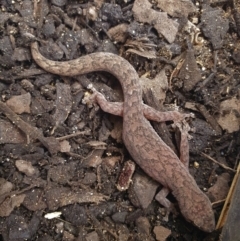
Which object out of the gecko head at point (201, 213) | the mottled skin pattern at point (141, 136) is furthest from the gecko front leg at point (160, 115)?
the gecko head at point (201, 213)

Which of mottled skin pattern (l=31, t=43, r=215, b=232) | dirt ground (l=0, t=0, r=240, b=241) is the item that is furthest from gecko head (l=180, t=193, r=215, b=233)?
dirt ground (l=0, t=0, r=240, b=241)

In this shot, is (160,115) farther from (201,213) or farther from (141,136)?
(201,213)

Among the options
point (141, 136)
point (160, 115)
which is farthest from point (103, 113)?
point (160, 115)

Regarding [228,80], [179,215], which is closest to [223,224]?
[179,215]

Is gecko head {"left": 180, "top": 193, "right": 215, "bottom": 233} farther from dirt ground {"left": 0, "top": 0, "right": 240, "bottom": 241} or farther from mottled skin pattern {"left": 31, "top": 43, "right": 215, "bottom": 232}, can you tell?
dirt ground {"left": 0, "top": 0, "right": 240, "bottom": 241}

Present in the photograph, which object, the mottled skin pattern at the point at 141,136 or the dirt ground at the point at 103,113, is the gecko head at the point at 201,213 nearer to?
the mottled skin pattern at the point at 141,136

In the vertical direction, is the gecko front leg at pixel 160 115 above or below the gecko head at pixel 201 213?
above
